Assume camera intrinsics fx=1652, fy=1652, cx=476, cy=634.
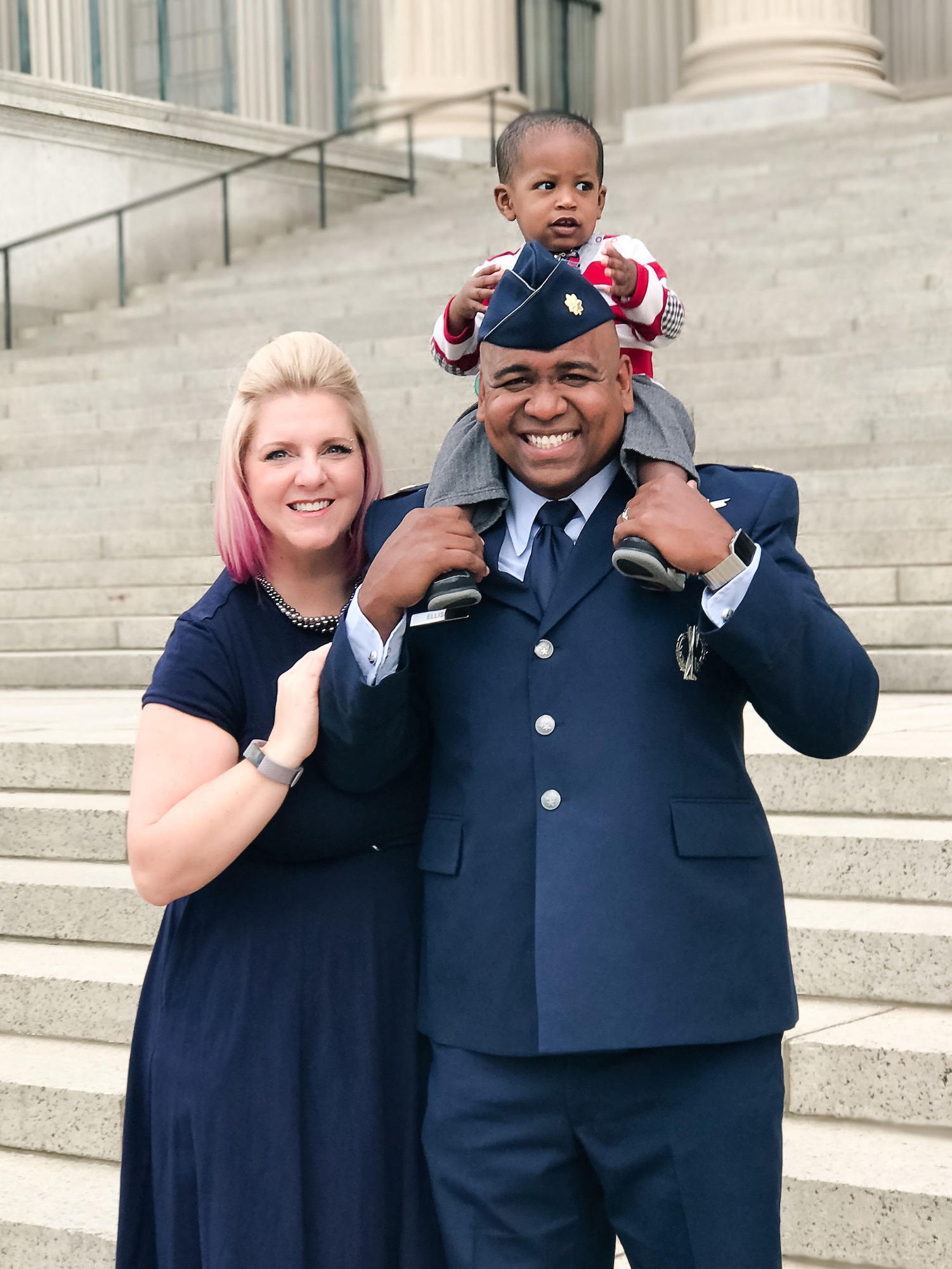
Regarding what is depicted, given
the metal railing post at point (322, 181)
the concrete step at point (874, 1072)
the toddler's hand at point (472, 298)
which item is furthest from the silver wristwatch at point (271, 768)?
the metal railing post at point (322, 181)

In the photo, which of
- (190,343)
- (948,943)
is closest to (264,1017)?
(948,943)

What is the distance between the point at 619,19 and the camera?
21.7 metres

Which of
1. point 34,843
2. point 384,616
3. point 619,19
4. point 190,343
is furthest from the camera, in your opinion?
point 619,19

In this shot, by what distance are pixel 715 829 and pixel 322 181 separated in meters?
15.0

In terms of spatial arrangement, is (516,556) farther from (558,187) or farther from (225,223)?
(225,223)

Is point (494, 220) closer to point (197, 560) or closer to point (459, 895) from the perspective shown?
point (197, 560)

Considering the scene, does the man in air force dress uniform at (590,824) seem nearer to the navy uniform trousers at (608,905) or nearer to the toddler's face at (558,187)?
the navy uniform trousers at (608,905)

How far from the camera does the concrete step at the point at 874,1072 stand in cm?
358

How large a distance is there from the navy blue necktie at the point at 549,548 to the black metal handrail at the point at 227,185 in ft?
41.7

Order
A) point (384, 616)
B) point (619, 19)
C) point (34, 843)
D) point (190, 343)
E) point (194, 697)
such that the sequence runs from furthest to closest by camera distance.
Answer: point (619, 19) < point (190, 343) < point (34, 843) < point (194, 697) < point (384, 616)

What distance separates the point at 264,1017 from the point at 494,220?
39.7 ft

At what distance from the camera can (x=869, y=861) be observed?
4316mm

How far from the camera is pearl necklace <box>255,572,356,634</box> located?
2.56 meters

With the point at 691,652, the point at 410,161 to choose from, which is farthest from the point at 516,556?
the point at 410,161
